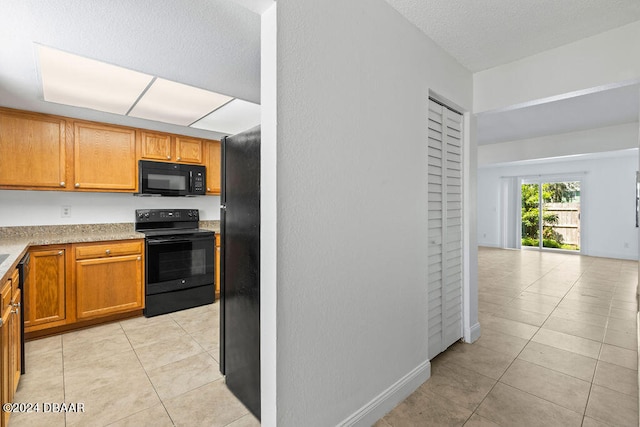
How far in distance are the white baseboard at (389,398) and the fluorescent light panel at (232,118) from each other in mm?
2584

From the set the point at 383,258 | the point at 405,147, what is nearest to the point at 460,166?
the point at 405,147

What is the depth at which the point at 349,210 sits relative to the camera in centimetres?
161

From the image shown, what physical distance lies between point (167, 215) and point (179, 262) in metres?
0.78

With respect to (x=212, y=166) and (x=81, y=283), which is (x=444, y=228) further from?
(x=81, y=283)

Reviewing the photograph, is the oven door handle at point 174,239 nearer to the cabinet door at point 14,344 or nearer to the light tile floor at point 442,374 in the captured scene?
the light tile floor at point 442,374

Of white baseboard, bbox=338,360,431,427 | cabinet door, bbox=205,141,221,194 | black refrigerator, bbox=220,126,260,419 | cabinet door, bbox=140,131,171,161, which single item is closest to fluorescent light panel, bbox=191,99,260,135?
cabinet door, bbox=205,141,221,194

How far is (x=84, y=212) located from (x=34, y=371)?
1.86 m

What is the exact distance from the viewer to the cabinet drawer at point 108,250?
3031 mm

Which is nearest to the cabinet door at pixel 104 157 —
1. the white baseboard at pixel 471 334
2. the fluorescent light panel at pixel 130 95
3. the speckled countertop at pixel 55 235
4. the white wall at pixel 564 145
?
the fluorescent light panel at pixel 130 95

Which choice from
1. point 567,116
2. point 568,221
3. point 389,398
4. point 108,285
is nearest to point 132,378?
point 108,285

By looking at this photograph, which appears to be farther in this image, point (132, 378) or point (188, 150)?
point (188, 150)

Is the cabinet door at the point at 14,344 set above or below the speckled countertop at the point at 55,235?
below

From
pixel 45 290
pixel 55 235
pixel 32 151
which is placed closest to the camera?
pixel 45 290

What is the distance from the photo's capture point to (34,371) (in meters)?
2.27
